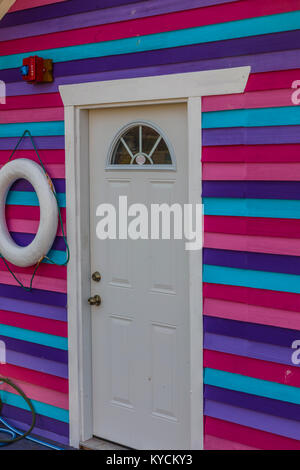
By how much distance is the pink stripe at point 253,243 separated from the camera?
3.06 meters

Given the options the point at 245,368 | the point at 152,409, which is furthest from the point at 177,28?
the point at 152,409

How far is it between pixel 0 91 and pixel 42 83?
1.47 ft

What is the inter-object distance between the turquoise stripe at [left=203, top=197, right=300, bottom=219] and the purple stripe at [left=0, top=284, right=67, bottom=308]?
1260mm

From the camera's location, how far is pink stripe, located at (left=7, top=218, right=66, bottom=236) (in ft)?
13.6

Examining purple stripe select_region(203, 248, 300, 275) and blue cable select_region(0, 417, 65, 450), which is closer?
purple stripe select_region(203, 248, 300, 275)

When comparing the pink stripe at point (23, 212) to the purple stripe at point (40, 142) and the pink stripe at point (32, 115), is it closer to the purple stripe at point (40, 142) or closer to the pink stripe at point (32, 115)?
the purple stripe at point (40, 142)

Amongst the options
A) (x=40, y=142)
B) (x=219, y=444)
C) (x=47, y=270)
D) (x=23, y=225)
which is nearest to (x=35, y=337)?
(x=47, y=270)

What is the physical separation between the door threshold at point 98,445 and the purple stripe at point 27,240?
126cm

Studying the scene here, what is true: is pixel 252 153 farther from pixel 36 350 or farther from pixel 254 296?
pixel 36 350

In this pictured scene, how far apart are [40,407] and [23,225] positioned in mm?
1262

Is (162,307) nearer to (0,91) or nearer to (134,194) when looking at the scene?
(134,194)

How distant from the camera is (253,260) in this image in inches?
125

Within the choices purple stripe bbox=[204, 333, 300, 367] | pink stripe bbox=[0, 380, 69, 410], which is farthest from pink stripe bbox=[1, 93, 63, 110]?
pink stripe bbox=[0, 380, 69, 410]

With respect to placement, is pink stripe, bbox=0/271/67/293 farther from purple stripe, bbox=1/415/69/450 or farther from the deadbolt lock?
purple stripe, bbox=1/415/69/450
